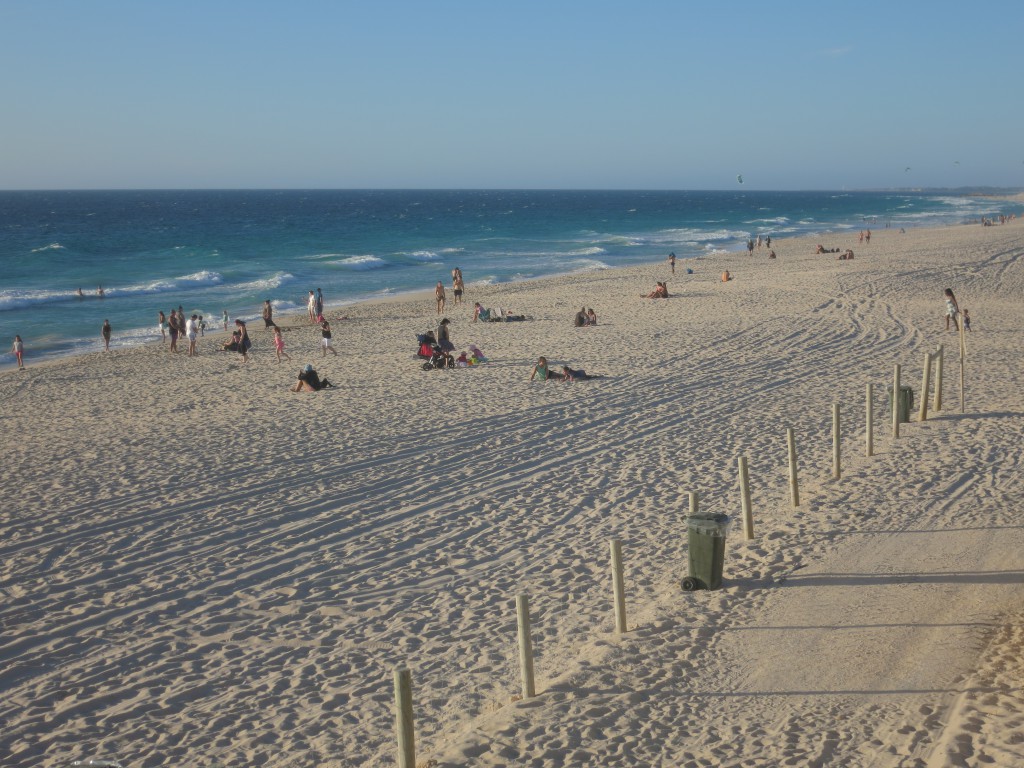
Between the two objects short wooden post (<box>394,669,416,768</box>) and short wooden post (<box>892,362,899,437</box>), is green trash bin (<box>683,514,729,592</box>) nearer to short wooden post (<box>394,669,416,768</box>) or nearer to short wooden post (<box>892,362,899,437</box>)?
short wooden post (<box>394,669,416,768</box>)

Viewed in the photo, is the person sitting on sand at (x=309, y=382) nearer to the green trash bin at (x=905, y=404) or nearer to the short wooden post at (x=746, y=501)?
the green trash bin at (x=905, y=404)

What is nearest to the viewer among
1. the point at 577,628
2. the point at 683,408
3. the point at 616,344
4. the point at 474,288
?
the point at 577,628

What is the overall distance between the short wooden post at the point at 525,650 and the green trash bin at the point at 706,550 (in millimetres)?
2180

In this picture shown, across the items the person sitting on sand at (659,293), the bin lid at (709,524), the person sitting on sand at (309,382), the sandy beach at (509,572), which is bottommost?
the sandy beach at (509,572)

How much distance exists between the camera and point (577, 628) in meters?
7.28

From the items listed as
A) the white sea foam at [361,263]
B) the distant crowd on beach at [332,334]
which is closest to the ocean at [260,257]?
the white sea foam at [361,263]

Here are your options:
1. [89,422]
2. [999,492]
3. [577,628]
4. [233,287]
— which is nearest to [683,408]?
[999,492]

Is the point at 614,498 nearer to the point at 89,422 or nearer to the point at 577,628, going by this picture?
the point at 577,628

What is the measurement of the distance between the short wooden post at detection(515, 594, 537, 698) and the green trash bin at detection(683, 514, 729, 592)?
2180 millimetres

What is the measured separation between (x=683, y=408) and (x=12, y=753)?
11026mm

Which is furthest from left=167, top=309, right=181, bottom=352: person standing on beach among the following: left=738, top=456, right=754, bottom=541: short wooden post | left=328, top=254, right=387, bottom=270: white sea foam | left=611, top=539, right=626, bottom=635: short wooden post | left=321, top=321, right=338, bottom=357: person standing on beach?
left=328, top=254, right=387, bottom=270: white sea foam

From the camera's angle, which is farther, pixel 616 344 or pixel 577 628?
pixel 616 344

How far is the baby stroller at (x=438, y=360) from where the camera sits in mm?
18969

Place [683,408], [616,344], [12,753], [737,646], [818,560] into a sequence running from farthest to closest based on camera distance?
[616,344]
[683,408]
[818,560]
[737,646]
[12,753]
